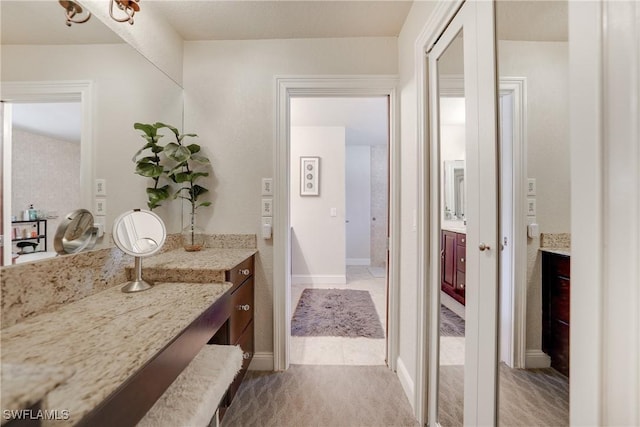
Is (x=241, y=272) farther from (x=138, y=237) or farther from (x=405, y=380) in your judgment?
(x=405, y=380)

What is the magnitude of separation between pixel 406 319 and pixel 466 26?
1651mm

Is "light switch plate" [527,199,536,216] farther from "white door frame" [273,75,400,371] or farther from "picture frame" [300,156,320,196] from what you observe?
"picture frame" [300,156,320,196]

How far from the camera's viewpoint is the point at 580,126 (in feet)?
1.81

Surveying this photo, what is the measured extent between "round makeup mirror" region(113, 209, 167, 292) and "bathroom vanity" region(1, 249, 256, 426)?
0.22ft

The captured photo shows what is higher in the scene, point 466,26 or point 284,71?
point 284,71

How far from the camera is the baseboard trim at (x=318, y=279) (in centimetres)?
401

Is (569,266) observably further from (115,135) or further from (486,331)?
(115,135)

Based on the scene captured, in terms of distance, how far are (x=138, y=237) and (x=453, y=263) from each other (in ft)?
5.03

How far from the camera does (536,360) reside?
2.42 ft

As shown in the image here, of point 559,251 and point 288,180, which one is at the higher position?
point 288,180

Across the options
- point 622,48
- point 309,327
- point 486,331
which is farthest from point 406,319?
point 622,48

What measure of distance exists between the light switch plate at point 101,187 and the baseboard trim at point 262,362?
1.49m

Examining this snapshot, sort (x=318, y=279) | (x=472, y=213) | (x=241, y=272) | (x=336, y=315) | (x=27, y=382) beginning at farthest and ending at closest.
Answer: (x=318, y=279) < (x=336, y=315) < (x=241, y=272) < (x=472, y=213) < (x=27, y=382)

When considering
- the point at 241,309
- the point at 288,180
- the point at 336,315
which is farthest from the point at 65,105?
the point at 336,315
